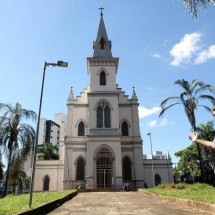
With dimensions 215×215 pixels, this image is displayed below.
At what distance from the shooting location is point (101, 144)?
114 feet

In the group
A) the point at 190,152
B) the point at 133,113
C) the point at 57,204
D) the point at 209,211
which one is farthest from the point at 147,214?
the point at 190,152

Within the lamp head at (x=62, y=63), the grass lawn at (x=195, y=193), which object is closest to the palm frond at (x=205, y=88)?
the grass lawn at (x=195, y=193)

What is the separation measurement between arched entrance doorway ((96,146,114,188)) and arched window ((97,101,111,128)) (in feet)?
10.9

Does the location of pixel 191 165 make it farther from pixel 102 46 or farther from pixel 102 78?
pixel 102 46

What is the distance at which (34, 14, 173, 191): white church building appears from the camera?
34.5 meters

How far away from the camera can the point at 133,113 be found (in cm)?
3906

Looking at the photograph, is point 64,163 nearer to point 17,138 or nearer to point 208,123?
point 17,138

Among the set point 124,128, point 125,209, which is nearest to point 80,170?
point 124,128

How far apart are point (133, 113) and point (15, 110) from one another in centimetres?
1790

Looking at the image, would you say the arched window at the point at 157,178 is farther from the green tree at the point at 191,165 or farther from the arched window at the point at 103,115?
the green tree at the point at 191,165

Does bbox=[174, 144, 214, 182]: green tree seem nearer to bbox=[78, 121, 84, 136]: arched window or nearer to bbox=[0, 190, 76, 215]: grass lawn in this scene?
bbox=[78, 121, 84, 136]: arched window

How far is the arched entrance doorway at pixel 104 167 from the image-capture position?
34.5 m

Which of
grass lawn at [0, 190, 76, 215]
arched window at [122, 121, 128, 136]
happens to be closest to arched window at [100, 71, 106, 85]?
arched window at [122, 121, 128, 136]

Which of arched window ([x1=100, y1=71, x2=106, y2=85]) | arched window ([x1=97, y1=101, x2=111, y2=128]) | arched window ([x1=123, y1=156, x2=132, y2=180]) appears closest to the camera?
arched window ([x1=123, y1=156, x2=132, y2=180])
